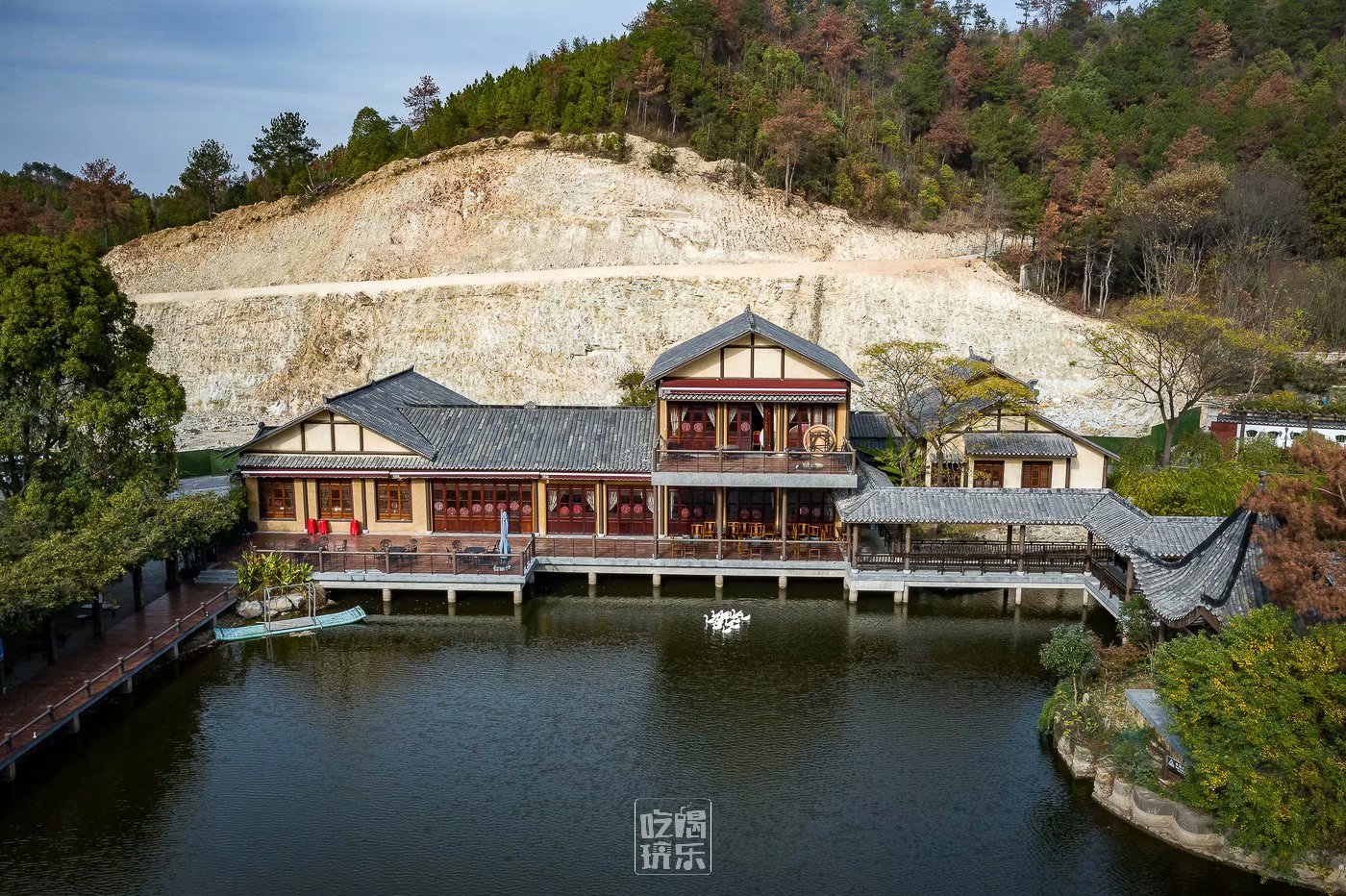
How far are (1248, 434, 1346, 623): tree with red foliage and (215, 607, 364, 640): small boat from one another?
802 inches

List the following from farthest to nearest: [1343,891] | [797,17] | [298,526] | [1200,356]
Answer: [797,17] → [1200,356] → [298,526] → [1343,891]

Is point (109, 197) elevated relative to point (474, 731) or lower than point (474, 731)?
elevated

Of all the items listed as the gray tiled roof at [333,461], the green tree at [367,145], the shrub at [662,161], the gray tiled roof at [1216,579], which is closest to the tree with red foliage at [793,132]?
the shrub at [662,161]

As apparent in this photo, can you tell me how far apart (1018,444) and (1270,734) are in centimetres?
1861

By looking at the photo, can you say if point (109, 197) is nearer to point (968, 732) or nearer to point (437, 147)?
point (437, 147)

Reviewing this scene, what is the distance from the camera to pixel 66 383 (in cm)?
2553

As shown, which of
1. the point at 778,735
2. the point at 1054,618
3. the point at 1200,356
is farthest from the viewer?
the point at 1200,356

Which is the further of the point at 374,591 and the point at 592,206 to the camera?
the point at 592,206

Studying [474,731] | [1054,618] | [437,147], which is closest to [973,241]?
[437,147]

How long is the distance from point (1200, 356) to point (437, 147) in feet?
173

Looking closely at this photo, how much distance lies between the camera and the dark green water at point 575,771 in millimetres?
15008

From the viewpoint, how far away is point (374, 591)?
27.7m

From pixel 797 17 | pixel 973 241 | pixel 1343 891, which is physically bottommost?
pixel 1343 891

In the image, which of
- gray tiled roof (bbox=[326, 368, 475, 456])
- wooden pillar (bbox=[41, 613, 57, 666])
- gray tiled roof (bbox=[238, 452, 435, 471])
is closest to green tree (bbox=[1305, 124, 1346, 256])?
gray tiled roof (bbox=[326, 368, 475, 456])
